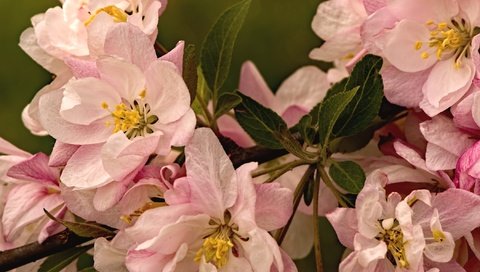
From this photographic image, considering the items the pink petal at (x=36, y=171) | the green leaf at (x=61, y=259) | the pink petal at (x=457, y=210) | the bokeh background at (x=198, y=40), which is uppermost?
the pink petal at (x=36, y=171)

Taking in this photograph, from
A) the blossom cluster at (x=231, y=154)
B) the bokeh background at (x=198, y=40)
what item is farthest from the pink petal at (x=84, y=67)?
the bokeh background at (x=198, y=40)

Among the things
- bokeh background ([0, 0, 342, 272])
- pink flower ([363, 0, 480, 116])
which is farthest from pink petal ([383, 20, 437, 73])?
bokeh background ([0, 0, 342, 272])

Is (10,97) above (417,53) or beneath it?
beneath

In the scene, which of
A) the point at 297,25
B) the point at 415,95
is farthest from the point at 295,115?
the point at 297,25

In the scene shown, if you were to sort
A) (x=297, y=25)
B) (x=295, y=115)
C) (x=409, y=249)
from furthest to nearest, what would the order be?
1. (x=297, y=25)
2. (x=295, y=115)
3. (x=409, y=249)

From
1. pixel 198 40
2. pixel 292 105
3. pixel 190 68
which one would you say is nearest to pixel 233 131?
pixel 292 105

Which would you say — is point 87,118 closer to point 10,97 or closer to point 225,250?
point 225,250

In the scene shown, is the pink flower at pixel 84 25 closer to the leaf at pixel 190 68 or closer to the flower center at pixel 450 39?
the leaf at pixel 190 68
